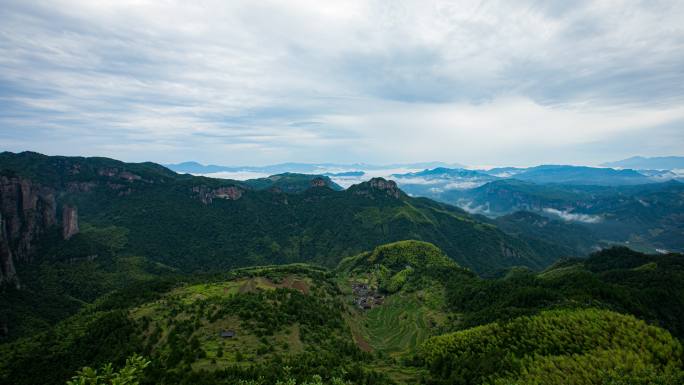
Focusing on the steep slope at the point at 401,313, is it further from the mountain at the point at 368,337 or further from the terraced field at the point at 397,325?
the mountain at the point at 368,337

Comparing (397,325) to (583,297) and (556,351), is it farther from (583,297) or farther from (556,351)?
(556,351)

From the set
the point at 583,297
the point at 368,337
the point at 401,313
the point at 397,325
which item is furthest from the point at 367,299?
the point at 583,297

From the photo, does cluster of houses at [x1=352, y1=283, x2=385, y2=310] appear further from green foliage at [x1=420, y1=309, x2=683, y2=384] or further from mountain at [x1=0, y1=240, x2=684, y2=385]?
green foliage at [x1=420, y1=309, x2=683, y2=384]

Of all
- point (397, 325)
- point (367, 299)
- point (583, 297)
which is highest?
point (583, 297)

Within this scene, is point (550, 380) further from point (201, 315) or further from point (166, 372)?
point (201, 315)

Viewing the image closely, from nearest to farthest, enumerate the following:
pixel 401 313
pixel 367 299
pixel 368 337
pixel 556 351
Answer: pixel 556 351 → pixel 368 337 → pixel 401 313 → pixel 367 299

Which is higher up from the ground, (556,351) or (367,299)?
(556,351)

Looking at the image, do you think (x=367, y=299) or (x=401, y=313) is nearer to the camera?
(x=401, y=313)

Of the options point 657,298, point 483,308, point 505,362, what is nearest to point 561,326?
point 505,362
